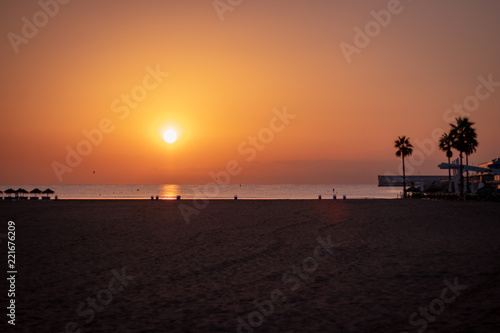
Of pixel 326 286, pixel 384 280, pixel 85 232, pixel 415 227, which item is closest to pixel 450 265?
pixel 384 280

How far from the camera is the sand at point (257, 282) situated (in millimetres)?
7402

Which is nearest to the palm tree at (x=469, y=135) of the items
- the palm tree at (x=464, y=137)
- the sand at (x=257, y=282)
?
the palm tree at (x=464, y=137)

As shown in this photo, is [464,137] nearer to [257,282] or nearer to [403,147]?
[403,147]

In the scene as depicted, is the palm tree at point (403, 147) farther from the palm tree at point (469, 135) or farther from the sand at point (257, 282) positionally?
the sand at point (257, 282)

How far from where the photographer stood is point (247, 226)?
2394 centimetres

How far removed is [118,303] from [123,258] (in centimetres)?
539

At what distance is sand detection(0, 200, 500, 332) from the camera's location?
740 cm

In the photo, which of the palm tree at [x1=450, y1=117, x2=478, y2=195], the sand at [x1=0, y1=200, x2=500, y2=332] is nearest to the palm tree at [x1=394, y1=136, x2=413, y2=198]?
the palm tree at [x1=450, y1=117, x2=478, y2=195]

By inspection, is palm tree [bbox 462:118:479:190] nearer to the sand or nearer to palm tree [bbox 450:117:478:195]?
palm tree [bbox 450:117:478:195]

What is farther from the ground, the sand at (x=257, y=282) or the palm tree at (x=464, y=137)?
the palm tree at (x=464, y=137)

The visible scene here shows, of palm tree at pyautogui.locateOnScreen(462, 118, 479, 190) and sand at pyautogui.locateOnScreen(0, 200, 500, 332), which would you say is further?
palm tree at pyautogui.locateOnScreen(462, 118, 479, 190)

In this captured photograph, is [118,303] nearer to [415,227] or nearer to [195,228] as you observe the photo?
[195,228]

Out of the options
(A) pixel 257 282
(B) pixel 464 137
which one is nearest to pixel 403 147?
(B) pixel 464 137

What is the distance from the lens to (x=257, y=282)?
1046 cm
